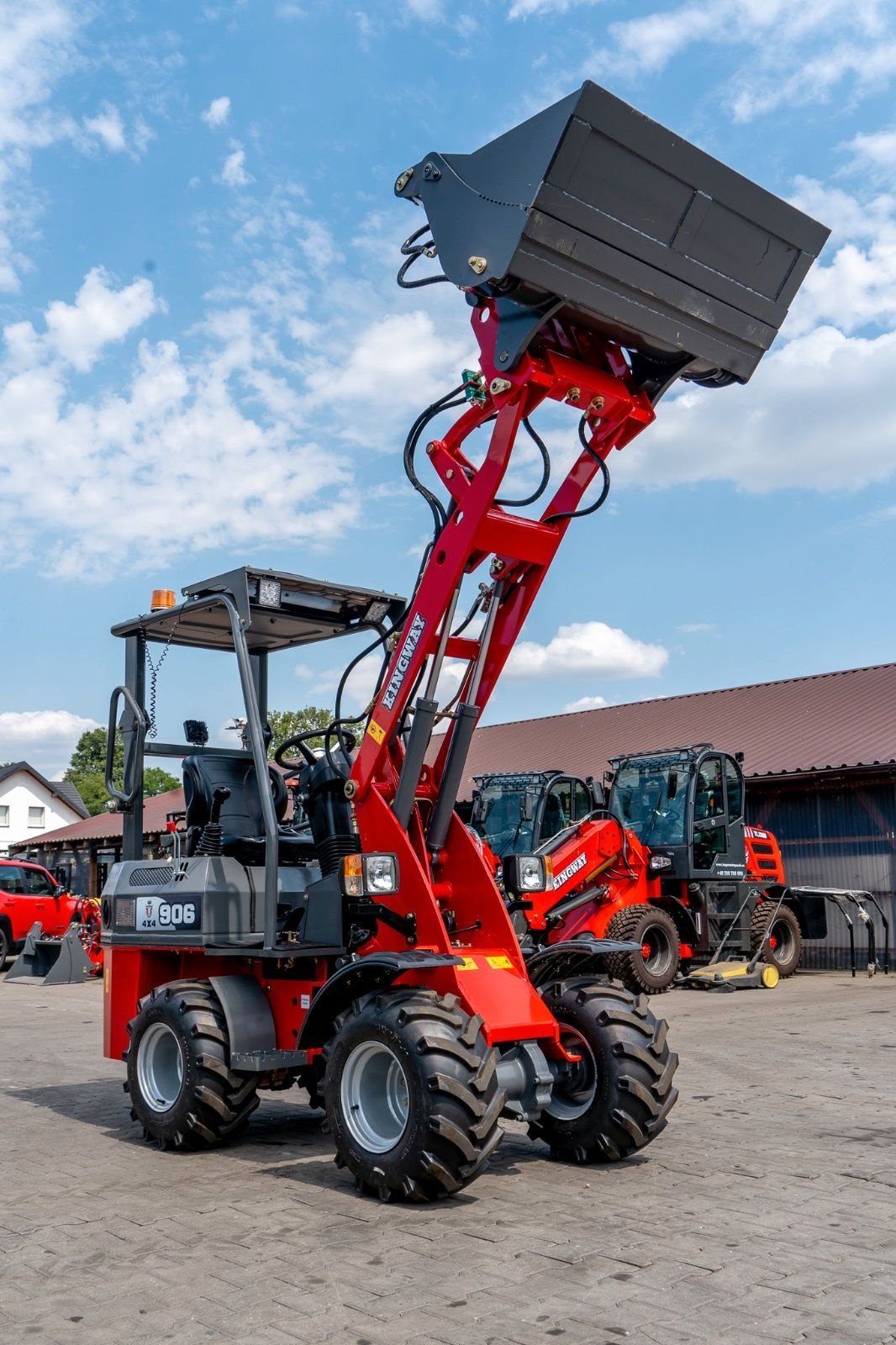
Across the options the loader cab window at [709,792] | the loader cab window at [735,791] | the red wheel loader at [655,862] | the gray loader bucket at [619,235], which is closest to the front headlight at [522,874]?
the gray loader bucket at [619,235]

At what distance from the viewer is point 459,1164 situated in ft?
18.4

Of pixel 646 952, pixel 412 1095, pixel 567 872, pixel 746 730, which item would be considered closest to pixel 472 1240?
pixel 412 1095

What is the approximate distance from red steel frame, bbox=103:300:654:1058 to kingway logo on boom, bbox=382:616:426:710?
0.04 ft

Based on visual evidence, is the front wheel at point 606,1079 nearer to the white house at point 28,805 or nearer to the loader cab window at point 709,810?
the loader cab window at point 709,810

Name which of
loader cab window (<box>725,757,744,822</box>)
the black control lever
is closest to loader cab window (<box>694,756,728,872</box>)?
loader cab window (<box>725,757,744,822</box>)

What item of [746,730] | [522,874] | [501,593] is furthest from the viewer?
[746,730]

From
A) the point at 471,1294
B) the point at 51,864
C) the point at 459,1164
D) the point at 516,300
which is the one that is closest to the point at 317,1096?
the point at 459,1164

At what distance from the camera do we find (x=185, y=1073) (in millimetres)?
7113

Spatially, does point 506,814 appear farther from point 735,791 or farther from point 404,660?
point 404,660

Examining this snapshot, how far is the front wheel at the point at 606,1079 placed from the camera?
6.48 m

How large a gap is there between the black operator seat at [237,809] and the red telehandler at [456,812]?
0.7 inches

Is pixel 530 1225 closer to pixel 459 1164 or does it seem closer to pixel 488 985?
pixel 459 1164

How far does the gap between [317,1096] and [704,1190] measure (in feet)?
7.31

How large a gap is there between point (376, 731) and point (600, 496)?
1.73m
